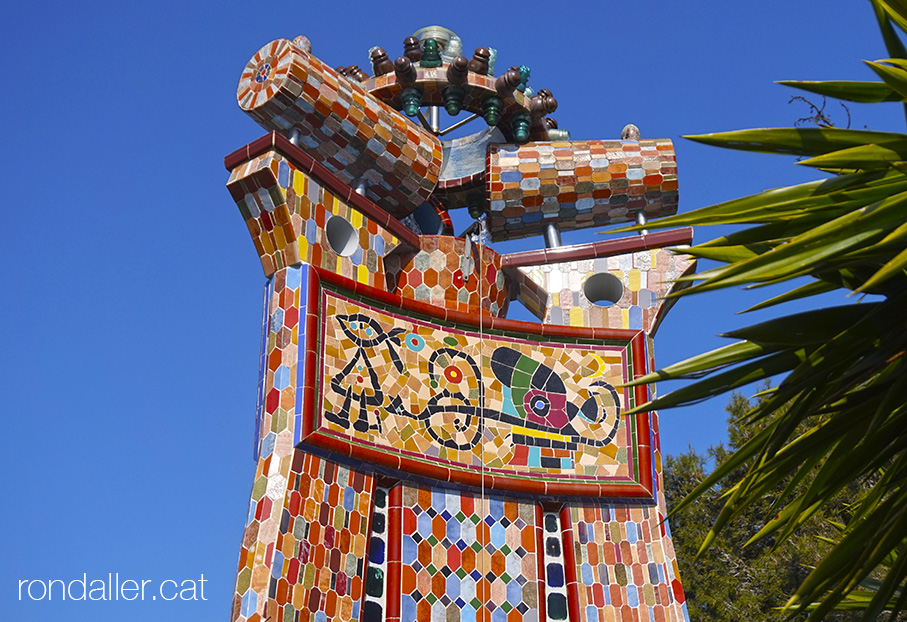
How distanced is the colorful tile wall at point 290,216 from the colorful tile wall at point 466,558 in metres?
1.79

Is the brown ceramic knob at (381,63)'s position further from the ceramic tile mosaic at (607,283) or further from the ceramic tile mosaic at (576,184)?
the ceramic tile mosaic at (607,283)

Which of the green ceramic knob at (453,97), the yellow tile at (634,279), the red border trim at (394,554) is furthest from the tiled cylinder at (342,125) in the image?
the red border trim at (394,554)

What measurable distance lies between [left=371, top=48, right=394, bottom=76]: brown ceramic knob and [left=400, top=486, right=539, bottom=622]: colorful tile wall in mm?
3926

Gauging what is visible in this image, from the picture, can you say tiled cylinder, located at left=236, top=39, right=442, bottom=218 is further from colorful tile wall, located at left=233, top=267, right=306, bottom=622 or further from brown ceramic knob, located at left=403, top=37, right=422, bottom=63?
colorful tile wall, located at left=233, top=267, right=306, bottom=622

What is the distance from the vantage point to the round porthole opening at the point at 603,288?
9.62 meters

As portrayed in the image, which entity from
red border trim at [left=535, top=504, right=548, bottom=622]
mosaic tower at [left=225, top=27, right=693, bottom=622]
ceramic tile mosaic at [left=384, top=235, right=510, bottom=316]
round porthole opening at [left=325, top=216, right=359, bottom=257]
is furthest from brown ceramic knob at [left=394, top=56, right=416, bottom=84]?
red border trim at [left=535, top=504, right=548, bottom=622]

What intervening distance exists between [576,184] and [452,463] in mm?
2822

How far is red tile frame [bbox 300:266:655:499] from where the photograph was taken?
25.1ft

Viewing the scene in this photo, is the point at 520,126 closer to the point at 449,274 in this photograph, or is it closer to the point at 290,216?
the point at 449,274

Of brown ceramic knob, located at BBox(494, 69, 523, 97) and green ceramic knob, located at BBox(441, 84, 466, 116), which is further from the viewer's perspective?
green ceramic knob, located at BBox(441, 84, 466, 116)

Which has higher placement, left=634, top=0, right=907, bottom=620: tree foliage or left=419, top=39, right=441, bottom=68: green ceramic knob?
left=419, top=39, right=441, bottom=68: green ceramic knob

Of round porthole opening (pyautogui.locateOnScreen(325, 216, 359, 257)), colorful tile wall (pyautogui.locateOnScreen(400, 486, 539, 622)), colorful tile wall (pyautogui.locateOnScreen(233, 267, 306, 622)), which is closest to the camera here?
colorful tile wall (pyautogui.locateOnScreen(233, 267, 306, 622))

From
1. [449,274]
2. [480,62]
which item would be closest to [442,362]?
[449,274]

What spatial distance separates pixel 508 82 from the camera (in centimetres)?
976
